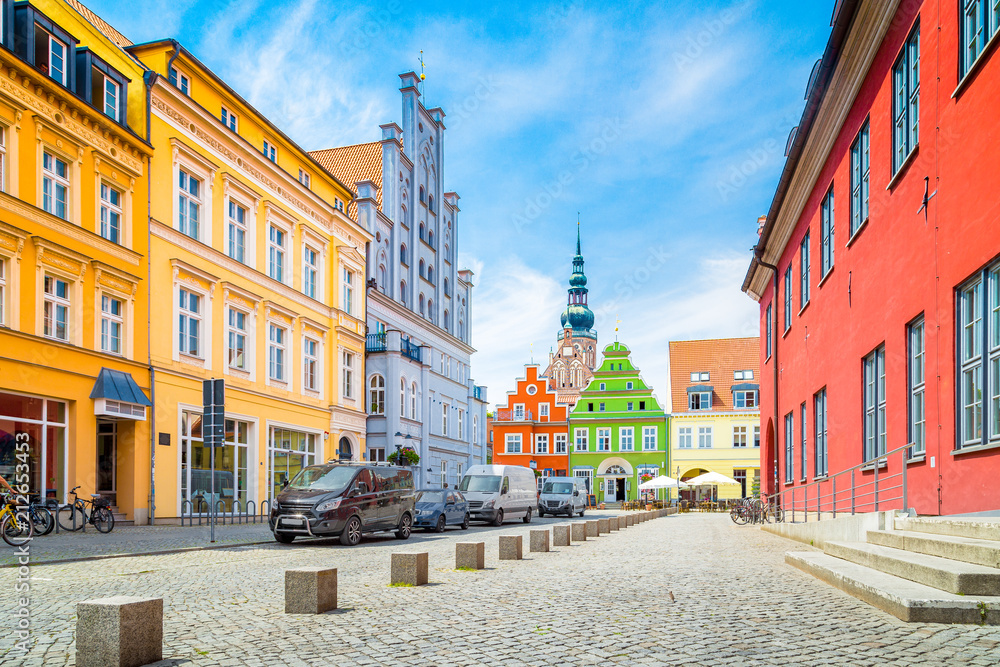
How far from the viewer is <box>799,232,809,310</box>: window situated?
2180 cm

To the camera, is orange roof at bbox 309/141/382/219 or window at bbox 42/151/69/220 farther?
orange roof at bbox 309/141/382/219

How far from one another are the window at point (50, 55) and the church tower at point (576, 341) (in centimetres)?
13565

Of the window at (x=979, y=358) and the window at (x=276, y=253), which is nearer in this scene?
the window at (x=979, y=358)

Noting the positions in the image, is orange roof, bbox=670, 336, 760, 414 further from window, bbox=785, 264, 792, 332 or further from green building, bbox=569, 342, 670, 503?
window, bbox=785, 264, 792, 332

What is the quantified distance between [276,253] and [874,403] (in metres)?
23.0

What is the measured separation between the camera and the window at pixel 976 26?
30.0 feet

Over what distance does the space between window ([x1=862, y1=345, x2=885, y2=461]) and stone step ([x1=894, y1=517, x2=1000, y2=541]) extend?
12.7 ft

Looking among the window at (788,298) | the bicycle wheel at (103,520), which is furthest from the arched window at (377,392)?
the bicycle wheel at (103,520)

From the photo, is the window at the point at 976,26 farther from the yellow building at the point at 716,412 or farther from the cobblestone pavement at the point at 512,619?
the yellow building at the point at 716,412

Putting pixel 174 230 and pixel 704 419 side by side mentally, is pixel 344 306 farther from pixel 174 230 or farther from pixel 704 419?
pixel 704 419

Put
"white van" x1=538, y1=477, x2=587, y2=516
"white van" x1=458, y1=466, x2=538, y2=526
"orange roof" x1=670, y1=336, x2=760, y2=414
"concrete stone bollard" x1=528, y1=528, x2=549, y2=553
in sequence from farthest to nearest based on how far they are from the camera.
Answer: "orange roof" x1=670, y1=336, x2=760, y2=414
"white van" x1=538, y1=477, x2=587, y2=516
"white van" x1=458, y1=466, x2=538, y2=526
"concrete stone bollard" x1=528, y1=528, x2=549, y2=553

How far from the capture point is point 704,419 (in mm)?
69125

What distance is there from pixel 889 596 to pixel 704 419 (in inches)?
2493

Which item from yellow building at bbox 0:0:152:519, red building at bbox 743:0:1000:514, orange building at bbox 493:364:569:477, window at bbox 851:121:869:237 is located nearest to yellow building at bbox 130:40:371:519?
yellow building at bbox 0:0:152:519
